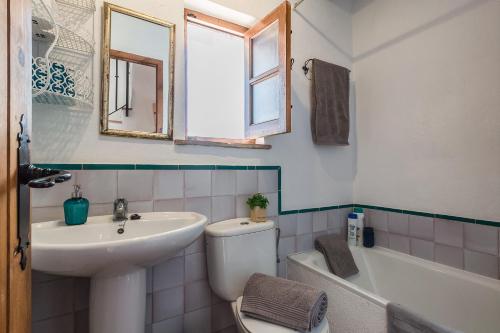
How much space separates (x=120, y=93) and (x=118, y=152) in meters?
0.29

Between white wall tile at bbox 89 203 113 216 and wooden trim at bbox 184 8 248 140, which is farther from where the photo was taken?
wooden trim at bbox 184 8 248 140

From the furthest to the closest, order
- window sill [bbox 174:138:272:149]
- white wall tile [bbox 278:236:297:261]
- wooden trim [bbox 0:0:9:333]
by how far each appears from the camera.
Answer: white wall tile [bbox 278:236:297:261] < window sill [bbox 174:138:272:149] < wooden trim [bbox 0:0:9:333]

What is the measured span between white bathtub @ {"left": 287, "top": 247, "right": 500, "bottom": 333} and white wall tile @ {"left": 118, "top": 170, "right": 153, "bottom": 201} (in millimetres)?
1026

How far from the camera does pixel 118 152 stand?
1.23 m

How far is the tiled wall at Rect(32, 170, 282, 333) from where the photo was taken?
107 cm

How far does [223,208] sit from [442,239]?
4.48ft

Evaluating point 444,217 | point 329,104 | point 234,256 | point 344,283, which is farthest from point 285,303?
point 329,104

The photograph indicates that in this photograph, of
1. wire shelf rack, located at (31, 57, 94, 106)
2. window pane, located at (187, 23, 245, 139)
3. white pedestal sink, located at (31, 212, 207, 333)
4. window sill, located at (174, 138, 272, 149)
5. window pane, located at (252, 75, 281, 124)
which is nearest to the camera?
white pedestal sink, located at (31, 212, 207, 333)

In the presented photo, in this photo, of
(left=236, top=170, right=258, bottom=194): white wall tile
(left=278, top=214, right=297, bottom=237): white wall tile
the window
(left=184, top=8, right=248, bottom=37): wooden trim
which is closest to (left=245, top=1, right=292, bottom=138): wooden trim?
the window

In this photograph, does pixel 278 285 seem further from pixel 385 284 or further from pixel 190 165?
pixel 385 284

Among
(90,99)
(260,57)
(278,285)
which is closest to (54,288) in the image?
(90,99)

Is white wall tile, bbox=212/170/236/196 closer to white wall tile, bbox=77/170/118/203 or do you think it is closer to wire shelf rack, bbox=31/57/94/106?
white wall tile, bbox=77/170/118/203

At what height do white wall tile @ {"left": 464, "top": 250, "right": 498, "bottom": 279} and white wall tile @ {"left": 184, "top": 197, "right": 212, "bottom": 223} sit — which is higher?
white wall tile @ {"left": 184, "top": 197, "right": 212, "bottom": 223}

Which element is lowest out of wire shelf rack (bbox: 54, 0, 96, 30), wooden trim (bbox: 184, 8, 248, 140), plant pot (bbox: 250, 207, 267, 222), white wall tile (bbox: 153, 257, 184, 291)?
white wall tile (bbox: 153, 257, 184, 291)
